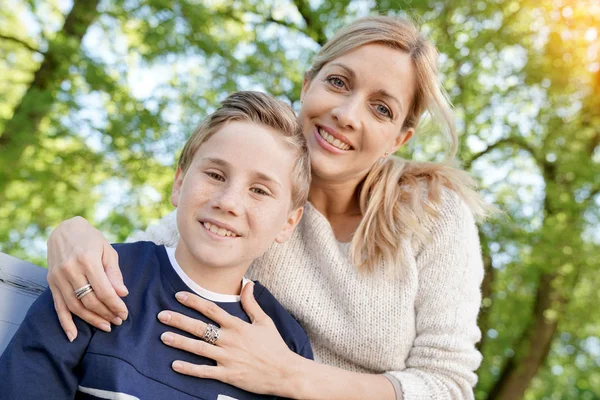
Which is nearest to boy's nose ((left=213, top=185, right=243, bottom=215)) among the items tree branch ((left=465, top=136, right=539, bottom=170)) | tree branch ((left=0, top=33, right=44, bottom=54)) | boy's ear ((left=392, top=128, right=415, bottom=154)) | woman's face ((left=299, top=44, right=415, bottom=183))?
woman's face ((left=299, top=44, right=415, bottom=183))

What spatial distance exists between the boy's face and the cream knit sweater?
535mm

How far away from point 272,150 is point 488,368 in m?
10.2

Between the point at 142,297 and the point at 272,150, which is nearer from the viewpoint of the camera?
the point at 142,297

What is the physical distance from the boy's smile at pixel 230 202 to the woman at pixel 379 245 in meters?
0.46

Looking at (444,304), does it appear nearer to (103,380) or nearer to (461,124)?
(103,380)

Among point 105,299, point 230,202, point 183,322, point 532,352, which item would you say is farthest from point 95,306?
point 532,352

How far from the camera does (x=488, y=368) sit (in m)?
11.1

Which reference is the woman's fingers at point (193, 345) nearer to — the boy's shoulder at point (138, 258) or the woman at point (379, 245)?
the boy's shoulder at point (138, 258)

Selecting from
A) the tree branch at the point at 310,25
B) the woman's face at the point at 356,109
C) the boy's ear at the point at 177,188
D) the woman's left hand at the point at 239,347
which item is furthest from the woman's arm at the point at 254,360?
the tree branch at the point at 310,25

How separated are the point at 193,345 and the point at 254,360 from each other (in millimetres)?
207

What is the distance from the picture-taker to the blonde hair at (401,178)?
251 centimetres

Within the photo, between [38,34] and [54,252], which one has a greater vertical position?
[38,34]

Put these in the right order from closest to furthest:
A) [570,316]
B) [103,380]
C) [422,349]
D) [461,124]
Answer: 1. [103,380]
2. [422,349]
3. [461,124]
4. [570,316]

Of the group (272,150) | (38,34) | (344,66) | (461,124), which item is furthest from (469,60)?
(272,150)
